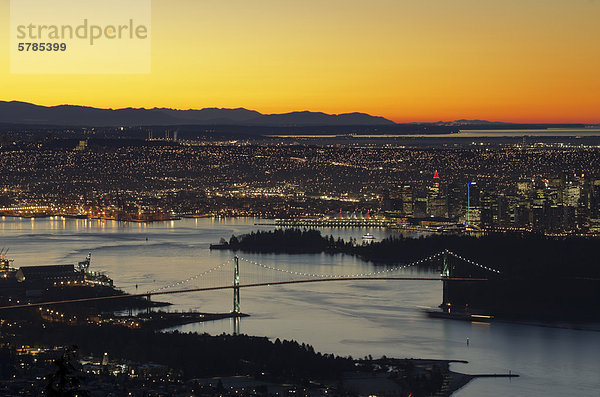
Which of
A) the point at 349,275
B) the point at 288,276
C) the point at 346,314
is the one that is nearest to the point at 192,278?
the point at 288,276

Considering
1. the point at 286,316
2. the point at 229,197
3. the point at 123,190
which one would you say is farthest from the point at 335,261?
the point at 123,190

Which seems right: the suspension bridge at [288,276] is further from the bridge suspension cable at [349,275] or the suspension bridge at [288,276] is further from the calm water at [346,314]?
the calm water at [346,314]

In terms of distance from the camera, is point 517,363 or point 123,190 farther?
point 123,190

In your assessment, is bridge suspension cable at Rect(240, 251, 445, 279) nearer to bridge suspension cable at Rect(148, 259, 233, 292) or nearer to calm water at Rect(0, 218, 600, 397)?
calm water at Rect(0, 218, 600, 397)

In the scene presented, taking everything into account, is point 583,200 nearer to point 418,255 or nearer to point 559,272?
point 418,255

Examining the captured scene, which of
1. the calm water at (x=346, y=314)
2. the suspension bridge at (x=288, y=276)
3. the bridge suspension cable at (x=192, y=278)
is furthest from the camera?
the bridge suspension cable at (x=192, y=278)

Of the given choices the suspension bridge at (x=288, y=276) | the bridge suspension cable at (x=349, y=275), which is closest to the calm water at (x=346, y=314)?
the suspension bridge at (x=288, y=276)

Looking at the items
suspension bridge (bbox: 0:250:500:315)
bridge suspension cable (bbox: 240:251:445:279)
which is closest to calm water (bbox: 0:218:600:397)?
suspension bridge (bbox: 0:250:500:315)

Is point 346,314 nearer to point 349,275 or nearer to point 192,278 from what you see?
point 192,278
